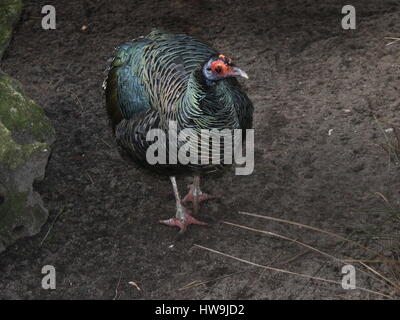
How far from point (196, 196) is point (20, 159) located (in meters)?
1.29

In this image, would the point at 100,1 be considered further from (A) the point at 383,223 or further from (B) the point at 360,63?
(A) the point at 383,223

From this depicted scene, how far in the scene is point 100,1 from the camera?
277 inches

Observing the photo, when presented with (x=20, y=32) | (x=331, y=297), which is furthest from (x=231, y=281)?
(x=20, y=32)

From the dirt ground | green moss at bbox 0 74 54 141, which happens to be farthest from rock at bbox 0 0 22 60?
the dirt ground

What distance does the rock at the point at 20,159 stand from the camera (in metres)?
4.41

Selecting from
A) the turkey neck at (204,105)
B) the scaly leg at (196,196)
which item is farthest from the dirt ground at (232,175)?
the turkey neck at (204,105)

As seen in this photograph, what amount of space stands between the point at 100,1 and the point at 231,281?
389cm

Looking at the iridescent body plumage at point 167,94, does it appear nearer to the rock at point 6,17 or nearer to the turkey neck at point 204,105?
the turkey neck at point 204,105

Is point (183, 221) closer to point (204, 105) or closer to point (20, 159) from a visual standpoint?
point (204, 105)

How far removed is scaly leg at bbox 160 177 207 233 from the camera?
476 cm

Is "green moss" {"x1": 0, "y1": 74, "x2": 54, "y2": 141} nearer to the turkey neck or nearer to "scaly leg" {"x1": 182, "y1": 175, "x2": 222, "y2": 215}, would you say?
"scaly leg" {"x1": 182, "y1": 175, "x2": 222, "y2": 215}

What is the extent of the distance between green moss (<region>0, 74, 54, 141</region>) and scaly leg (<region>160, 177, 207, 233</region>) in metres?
1.02

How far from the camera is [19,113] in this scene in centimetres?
473

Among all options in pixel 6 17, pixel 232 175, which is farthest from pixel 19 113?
pixel 232 175
